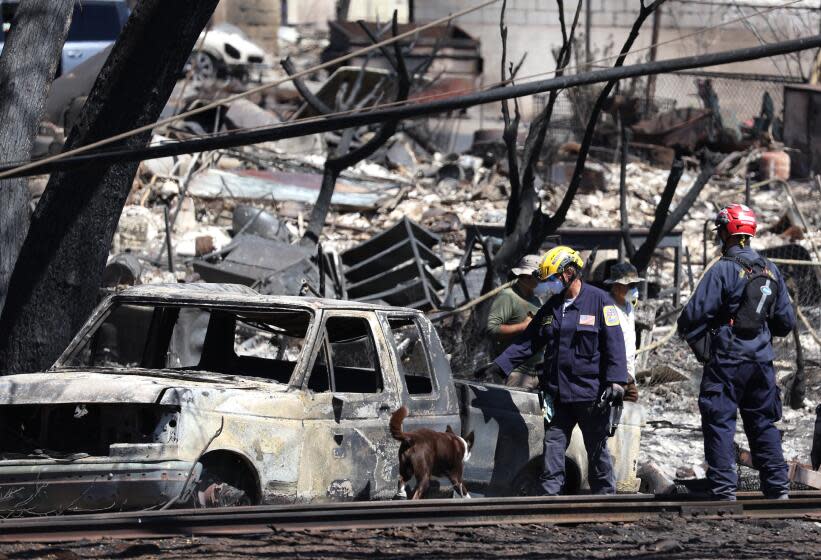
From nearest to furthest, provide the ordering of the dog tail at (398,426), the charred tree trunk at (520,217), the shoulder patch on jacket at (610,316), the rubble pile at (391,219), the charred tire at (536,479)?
the dog tail at (398,426) < the shoulder patch on jacket at (610,316) < the charred tire at (536,479) < the charred tree trunk at (520,217) < the rubble pile at (391,219)

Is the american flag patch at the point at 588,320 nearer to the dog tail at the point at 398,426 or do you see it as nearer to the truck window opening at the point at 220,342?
the dog tail at the point at 398,426

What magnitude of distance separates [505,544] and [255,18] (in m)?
33.1

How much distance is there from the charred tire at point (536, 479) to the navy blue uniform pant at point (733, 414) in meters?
1.10

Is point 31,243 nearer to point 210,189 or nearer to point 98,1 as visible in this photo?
point 210,189

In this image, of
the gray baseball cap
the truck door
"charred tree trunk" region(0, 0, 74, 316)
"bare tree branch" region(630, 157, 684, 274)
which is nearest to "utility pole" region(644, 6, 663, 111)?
"bare tree branch" region(630, 157, 684, 274)

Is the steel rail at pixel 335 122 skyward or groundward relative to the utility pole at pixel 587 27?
groundward

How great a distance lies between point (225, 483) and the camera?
22.3 ft

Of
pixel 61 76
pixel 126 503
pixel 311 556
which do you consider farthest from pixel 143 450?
pixel 61 76

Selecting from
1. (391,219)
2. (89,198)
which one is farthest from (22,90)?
(391,219)

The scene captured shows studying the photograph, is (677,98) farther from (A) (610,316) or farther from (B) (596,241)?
→ (A) (610,316)

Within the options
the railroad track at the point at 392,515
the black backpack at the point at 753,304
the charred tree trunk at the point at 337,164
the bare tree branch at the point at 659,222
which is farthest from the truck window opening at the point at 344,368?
the charred tree trunk at the point at 337,164

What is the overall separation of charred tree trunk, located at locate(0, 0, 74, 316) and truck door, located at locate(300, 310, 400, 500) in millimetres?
2723

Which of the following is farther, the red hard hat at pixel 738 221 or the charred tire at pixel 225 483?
Result: the red hard hat at pixel 738 221

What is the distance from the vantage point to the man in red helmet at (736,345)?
730 centimetres
